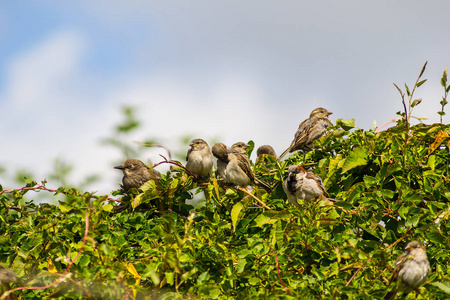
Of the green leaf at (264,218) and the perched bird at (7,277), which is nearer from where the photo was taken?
the perched bird at (7,277)

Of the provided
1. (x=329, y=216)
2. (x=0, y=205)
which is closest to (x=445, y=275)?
(x=329, y=216)

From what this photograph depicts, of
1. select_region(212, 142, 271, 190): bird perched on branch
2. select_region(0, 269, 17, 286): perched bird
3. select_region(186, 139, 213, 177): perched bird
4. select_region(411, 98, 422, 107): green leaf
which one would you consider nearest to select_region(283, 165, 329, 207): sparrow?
select_region(212, 142, 271, 190): bird perched on branch

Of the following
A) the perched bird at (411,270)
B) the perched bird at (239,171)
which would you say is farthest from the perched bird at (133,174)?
the perched bird at (411,270)

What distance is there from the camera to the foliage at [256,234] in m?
3.45

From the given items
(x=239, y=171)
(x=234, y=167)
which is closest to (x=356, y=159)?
(x=239, y=171)

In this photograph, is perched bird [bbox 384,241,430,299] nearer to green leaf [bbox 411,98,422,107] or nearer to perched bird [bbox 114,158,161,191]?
green leaf [bbox 411,98,422,107]

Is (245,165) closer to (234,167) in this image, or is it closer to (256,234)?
(234,167)

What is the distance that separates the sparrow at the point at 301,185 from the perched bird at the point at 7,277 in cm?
260

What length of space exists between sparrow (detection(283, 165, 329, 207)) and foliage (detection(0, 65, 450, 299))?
0.11m

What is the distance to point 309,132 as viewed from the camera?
852 centimetres

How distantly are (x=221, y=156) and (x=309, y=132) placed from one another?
7.51 ft

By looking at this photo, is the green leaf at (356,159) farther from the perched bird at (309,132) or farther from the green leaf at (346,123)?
the perched bird at (309,132)

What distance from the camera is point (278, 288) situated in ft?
11.7

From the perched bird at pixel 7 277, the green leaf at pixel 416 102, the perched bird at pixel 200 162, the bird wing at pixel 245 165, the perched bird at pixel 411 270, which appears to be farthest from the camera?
the perched bird at pixel 200 162
